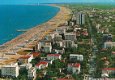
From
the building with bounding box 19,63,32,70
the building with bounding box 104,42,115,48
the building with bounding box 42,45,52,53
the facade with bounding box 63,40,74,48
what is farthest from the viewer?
the facade with bounding box 63,40,74,48

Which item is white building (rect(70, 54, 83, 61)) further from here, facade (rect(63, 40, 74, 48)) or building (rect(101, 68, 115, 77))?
facade (rect(63, 40, 74, 48))

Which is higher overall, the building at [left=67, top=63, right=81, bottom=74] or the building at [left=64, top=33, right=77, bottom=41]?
the building at [left=67, top=63, right=81, bottom=74]

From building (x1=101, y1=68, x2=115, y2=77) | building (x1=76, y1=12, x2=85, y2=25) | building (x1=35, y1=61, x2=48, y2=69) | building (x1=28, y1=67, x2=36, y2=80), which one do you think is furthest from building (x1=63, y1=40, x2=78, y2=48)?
building (x1=76, y1=12, x2=85, y2=25)

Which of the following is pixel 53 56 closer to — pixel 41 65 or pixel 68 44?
pixel 41 65

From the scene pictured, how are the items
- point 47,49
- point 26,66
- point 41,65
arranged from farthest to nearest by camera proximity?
point 47,49, point 41,65, point 26,66

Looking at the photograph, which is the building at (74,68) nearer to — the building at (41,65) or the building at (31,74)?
the building at (41,65)

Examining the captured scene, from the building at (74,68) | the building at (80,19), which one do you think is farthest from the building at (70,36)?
the building at (80,19)

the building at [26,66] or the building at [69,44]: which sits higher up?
the building at [26,66]

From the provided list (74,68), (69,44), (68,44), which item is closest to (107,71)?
(74,68)

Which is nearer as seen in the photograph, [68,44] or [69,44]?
[69,44]

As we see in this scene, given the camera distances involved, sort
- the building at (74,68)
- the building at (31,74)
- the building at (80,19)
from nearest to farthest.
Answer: the building at (31,74) → the building at (74,68) → the building at (80,19)

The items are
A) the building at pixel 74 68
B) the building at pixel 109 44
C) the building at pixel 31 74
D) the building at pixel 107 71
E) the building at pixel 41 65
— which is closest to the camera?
the building at pixel 31 74

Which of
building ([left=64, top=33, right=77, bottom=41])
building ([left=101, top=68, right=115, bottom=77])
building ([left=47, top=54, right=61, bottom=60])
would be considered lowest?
building ([left=64, top=33, right=77, bottom=41])
